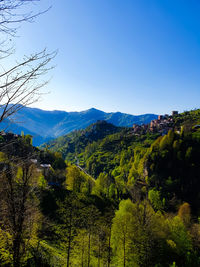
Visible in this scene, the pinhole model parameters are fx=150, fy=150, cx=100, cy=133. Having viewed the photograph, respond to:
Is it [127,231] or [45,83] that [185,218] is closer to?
[127,231]

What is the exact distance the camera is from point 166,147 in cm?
5147

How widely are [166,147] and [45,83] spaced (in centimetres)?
5444

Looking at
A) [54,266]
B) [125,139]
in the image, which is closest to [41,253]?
[54,266]

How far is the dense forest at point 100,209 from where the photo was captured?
6.62 m

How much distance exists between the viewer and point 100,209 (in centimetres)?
3350

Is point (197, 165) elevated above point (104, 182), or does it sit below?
above

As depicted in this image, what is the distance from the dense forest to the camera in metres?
6.62

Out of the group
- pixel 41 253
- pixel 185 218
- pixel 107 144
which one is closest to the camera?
pixel 41 253

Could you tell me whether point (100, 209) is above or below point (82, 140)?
below

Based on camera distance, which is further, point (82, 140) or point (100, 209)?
point (82, 140)

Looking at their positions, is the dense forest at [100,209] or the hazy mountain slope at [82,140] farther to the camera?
the hazy mountain slope at [82,140]

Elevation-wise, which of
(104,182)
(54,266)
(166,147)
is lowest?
(104,182)

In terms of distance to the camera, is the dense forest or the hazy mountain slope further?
the hazy mountain slope

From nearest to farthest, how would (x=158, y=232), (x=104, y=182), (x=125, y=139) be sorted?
(x=158, y=232) → (x=104, y=182) → (x=125, y=139)
